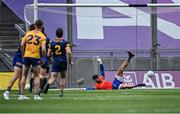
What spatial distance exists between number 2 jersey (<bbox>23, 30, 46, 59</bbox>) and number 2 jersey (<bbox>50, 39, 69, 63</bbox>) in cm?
246

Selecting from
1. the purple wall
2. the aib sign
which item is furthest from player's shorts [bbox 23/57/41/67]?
the purple wall

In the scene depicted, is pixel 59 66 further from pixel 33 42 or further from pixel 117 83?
pixel 117 83

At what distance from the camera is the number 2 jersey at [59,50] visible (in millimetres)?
19781

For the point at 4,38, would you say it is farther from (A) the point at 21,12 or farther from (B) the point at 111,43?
(B) the point at 111,43

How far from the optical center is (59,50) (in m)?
19.9

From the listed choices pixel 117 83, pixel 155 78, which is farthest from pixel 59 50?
pixel 155 78

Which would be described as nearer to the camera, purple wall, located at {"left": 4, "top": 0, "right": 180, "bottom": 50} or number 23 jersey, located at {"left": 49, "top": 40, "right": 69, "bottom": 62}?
number 23 jersey, located at {"left": 49, "top": 40, "right": 69, "bottom": 62}

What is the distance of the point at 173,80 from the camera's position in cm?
2906

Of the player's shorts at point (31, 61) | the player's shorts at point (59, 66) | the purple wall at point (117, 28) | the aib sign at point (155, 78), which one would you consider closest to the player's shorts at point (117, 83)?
the aib sign at point (155, 78)

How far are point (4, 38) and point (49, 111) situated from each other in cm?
2194

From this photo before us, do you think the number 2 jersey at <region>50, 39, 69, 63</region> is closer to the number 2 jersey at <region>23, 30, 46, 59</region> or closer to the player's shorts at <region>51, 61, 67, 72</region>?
the player's shorts at <region>51, 61, 67, 72</region>

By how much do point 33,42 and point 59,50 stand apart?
8.78 ft

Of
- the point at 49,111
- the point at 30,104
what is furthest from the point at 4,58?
the point at 49,111

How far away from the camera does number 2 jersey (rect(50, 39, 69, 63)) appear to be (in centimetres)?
1978
